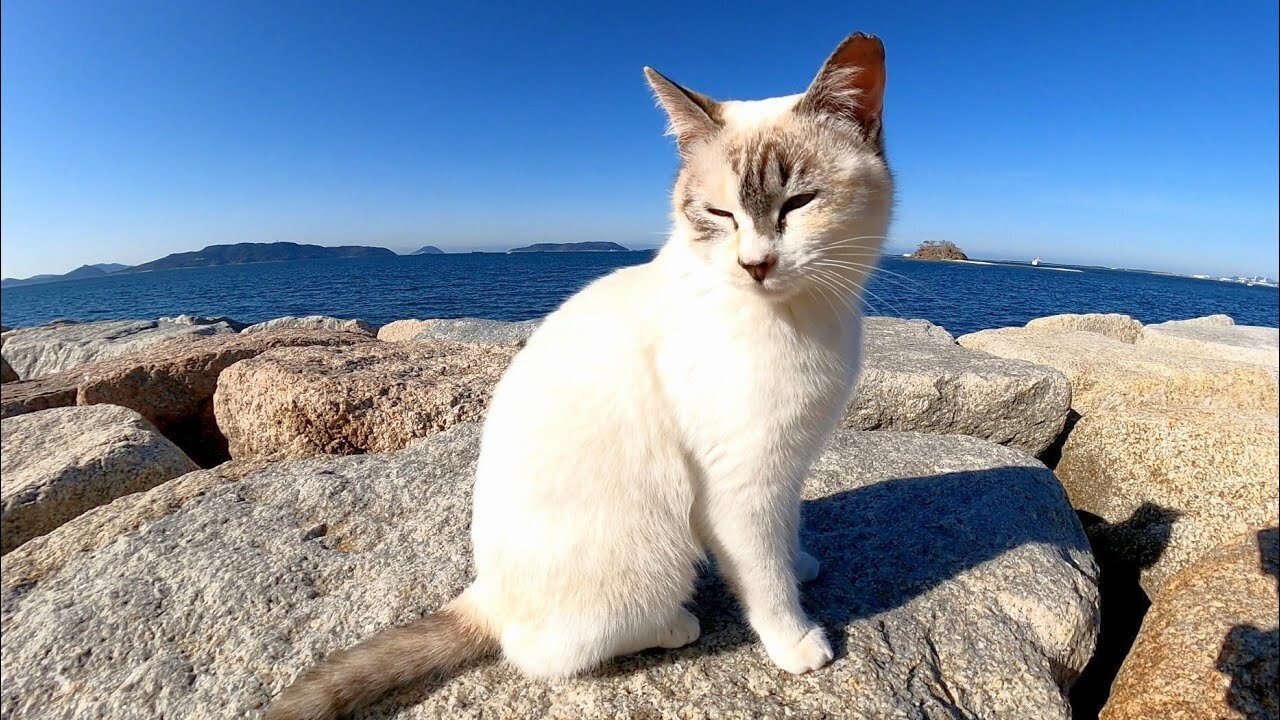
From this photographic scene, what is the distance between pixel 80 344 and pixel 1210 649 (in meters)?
16.0

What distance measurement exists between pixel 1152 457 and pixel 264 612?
626cm

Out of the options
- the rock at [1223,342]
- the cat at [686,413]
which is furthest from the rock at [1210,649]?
the rock at [1223,342]

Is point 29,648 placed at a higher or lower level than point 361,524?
lower

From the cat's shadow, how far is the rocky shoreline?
0.05ft

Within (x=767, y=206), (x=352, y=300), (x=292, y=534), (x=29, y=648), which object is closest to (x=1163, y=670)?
(x=767, y=206)

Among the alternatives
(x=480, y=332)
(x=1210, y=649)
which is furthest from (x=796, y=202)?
(x=480, y=332)

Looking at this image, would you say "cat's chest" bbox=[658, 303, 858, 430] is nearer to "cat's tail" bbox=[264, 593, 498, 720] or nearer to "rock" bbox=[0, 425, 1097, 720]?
"rock" bbox=[0, 425, 1097, 720]

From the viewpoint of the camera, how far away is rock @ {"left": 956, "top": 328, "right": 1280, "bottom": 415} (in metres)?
5.54

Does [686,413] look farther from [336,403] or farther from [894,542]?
[336,403]

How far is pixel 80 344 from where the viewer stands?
10.8m

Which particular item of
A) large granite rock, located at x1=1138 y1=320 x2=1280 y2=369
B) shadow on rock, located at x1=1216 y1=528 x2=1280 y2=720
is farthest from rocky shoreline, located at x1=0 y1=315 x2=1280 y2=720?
large granite rock, located at x1=1138 y1=320 x2=1280 y2=369

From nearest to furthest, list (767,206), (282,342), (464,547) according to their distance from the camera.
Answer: (767,206), (464,547), (282,342)

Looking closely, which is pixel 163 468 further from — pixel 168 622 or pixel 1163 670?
pixel 1163 670

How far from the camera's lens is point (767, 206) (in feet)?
6.37
